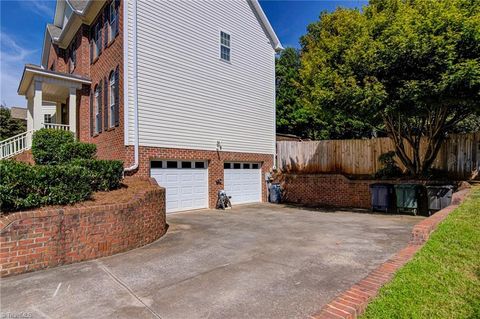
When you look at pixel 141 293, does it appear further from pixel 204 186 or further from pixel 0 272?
pixel 204 186

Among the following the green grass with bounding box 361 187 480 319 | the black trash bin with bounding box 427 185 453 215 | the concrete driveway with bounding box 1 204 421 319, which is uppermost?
the black trash bin with bounding box 427 185 453 215

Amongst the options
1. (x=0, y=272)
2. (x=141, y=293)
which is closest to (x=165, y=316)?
(x=141, y=293)

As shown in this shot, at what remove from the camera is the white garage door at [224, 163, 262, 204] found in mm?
13734

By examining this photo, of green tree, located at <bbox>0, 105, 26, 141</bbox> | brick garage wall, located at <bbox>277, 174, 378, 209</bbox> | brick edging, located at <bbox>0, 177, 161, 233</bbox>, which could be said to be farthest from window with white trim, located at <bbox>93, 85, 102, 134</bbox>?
green tree, located at <bbox>0, 105, 26, 141</bbox>

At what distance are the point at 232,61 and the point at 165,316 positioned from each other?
12342 mm

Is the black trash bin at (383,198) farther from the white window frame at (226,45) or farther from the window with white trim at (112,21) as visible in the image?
the window with white trim at (112,21)

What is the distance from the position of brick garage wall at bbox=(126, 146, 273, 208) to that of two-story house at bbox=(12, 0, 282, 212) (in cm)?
4

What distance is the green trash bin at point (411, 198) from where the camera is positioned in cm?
1027

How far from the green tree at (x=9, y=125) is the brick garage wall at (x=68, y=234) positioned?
29985 millimetres

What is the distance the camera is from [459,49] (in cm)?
873

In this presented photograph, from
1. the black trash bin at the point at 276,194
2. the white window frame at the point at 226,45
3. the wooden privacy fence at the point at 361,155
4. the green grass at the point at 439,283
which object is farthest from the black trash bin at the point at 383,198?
the white window frame at the point at 226,45

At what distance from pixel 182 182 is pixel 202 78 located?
4541 mm

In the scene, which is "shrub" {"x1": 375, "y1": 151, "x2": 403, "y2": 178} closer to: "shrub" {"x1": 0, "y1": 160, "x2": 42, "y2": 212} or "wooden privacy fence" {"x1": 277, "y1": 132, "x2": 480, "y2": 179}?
"wooden privacy fence" {"x1": 277, "y1": 132, "x2": 480, "y2": 179}

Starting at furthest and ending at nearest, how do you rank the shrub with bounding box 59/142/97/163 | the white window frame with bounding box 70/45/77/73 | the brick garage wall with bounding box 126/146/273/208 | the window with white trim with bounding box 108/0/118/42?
the white window frame with bounding box 70/45/77/73
the window with white trim with bounding box 108/0/118/42
the brick garage wall with bounding box 126/146/273/208
the shrub with bounding box 59/142/97/163
